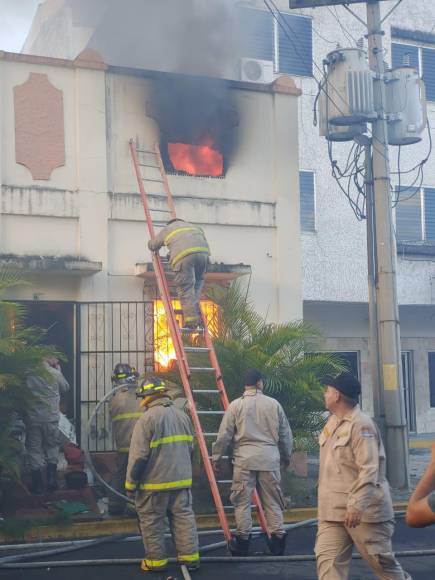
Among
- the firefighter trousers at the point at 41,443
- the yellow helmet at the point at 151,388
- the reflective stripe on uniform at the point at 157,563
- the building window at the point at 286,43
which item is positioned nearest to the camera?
the reflective stripe on uniform at the point at 157,563

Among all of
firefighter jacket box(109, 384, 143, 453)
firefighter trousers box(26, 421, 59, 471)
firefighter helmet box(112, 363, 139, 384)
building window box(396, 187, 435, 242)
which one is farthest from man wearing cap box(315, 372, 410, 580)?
building window box(396, 187, 435, 242)

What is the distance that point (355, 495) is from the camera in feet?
18.8

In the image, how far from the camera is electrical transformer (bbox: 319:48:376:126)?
13.0 meters

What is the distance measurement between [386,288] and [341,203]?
6.80 m

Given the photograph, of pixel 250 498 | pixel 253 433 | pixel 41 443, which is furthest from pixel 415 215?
pixel 250 498

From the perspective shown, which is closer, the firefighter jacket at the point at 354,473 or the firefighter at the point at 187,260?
the firefighter jacket at the point at 354,473

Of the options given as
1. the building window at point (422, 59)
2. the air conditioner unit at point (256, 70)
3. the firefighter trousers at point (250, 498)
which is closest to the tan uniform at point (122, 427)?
the firefighter trousers at point (250, 498)

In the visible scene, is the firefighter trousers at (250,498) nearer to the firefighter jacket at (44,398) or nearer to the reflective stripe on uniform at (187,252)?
the firefighter jacket at (44,398)

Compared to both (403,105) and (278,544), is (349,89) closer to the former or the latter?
(403,105)

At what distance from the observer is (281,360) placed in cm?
1137

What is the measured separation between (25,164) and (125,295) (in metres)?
2.38

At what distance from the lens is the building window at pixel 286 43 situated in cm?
1931

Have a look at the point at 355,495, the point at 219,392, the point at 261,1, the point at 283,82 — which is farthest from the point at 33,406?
the point at 261,1

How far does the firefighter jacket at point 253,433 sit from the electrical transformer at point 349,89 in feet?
19.4
